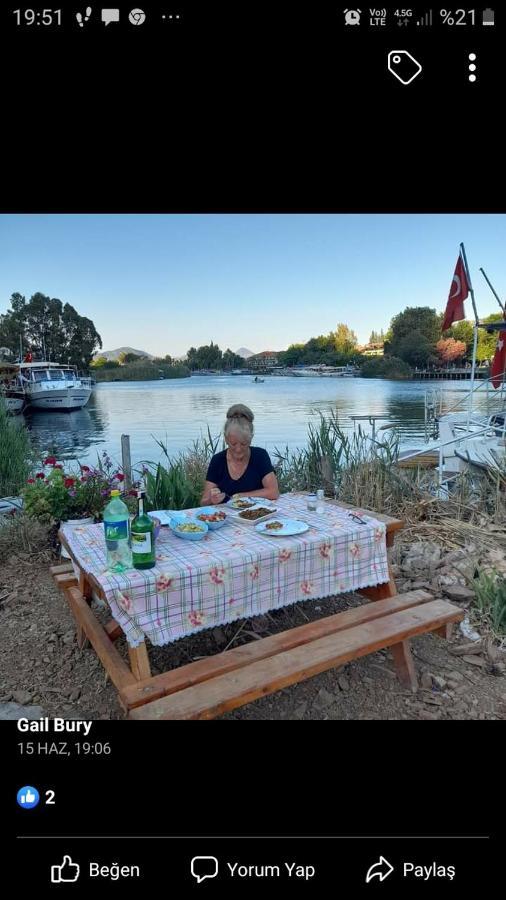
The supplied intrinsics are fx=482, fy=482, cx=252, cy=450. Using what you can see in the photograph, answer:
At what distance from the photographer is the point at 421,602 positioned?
2230 millimetres

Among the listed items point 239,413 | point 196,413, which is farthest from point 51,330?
point 239,413

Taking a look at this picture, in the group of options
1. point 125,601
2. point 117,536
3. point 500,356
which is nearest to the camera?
point 125,601

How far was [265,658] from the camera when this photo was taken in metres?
1.75

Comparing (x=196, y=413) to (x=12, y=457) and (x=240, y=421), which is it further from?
(x=240, y=421)

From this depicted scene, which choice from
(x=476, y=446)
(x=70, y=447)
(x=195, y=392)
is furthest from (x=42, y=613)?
(x=195, y=392)

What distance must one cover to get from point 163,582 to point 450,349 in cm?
1917

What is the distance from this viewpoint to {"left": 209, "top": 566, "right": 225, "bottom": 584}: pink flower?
6.03ft

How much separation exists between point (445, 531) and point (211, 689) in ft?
9.22

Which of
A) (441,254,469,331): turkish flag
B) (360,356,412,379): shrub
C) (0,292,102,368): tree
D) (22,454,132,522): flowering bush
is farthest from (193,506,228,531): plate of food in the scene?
(360,356,412,379): shrub
